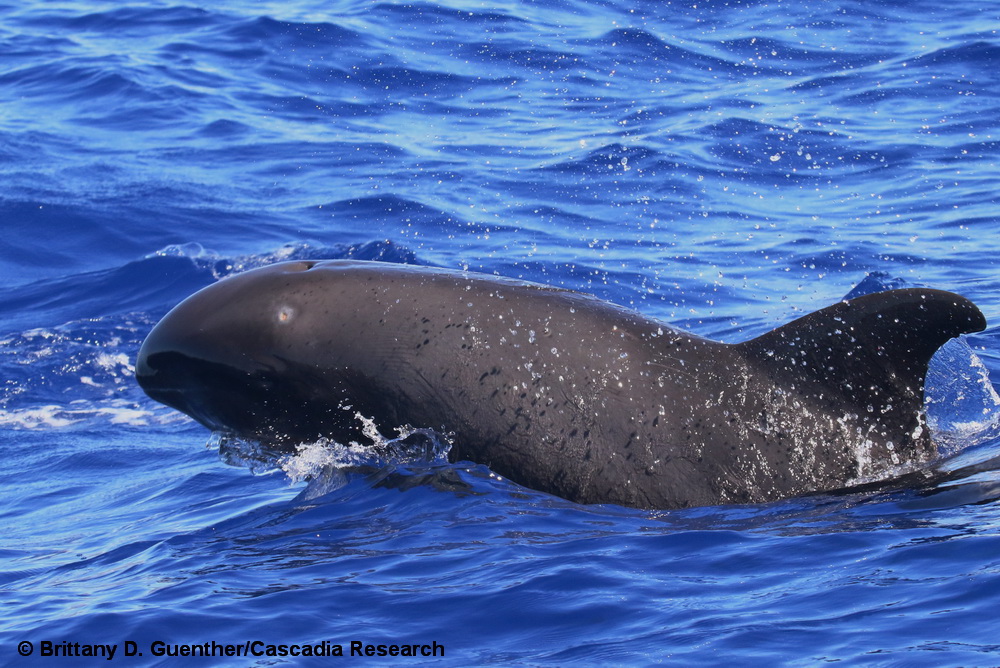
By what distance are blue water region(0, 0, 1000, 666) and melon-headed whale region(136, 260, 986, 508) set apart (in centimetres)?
28

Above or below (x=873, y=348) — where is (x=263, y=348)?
below

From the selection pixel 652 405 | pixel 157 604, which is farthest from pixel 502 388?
pixel 157 604

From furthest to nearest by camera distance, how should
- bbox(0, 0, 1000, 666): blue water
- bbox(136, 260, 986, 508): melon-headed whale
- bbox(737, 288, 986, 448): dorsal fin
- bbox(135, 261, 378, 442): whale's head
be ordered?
bbox(135, 261, 378, 442): whale's head → bbox(136, 260, 986, 508): melon-headed whale → bbox(737, 288, 986, 448): dorsal fin → bbox(0, 0, 1000, 666): blue water

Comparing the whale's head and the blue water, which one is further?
the whale's head

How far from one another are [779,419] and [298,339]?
318 cm

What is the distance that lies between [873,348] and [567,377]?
1.91m

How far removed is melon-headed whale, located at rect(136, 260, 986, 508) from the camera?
26.3ft

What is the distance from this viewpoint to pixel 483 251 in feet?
59.1

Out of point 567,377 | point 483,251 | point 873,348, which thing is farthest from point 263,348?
point 483,251

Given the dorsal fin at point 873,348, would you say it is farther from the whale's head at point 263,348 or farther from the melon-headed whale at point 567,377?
the whale's head at point 263,348

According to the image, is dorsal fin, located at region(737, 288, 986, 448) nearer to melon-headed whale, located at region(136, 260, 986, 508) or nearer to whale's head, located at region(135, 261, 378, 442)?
melon-headed whale, located at region(136, 260, 986, 508)

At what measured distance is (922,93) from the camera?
2464 centimetres

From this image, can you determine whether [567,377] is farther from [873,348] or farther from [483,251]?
[483,251]

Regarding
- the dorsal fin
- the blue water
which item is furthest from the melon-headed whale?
the blue water
